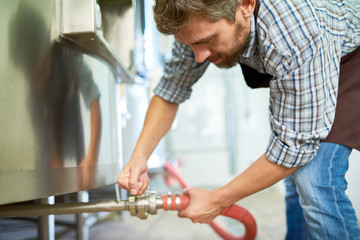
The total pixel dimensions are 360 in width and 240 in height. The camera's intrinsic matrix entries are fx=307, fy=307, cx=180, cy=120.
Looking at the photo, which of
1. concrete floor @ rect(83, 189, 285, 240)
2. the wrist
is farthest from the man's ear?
concrete floor @ rect(83, 189, 285, 240)

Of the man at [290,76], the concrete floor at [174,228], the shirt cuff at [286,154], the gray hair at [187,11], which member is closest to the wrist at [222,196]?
the man at [290,76]

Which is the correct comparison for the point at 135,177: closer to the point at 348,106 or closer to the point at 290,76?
the point at 290,76

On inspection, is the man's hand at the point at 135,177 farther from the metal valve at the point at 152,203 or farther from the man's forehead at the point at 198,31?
the man's forehead at the point at 198,31

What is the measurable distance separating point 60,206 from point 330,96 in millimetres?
Result: 621

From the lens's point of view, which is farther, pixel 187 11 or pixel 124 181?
pixel 124 181

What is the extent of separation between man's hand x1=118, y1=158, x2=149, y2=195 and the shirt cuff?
29 centimetres

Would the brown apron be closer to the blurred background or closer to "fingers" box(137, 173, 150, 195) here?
the blurred background

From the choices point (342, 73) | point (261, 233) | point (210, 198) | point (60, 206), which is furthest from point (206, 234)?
point (342, 73)

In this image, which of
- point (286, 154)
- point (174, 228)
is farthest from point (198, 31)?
point (174, 228)

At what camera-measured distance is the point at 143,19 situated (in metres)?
1.20

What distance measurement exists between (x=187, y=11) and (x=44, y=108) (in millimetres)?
332

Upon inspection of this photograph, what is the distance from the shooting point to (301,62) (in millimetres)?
571

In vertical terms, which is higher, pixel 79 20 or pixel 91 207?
pixel 79 20

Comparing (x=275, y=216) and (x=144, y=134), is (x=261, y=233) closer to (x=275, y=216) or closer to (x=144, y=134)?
(x=275, y=216)
